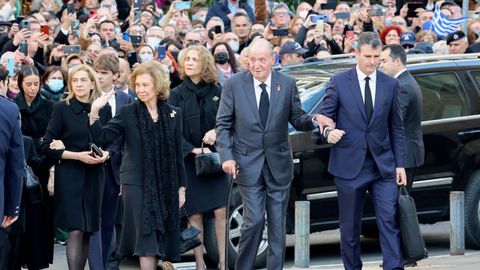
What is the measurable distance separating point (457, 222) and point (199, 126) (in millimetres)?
2926

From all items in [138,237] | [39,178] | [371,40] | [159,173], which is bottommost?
[138,237]

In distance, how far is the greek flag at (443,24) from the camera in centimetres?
2180

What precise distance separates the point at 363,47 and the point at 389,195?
1295 millimetres

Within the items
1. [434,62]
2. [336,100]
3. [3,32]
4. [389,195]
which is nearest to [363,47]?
[336,100]

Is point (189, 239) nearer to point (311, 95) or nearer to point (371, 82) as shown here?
point (371, 82)

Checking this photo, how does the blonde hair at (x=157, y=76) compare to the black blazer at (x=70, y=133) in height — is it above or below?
above

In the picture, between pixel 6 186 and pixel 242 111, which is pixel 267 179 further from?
pixel 6 186

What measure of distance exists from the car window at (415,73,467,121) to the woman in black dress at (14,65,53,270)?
4.07 meters

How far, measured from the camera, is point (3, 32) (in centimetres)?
1789

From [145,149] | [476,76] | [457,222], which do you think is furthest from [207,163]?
[476,76]

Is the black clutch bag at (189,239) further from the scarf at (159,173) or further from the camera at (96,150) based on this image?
the camera at (96,150)

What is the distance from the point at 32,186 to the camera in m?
12.1

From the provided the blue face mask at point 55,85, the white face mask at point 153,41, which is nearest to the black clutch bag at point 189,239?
the blue face mask at point 55,85

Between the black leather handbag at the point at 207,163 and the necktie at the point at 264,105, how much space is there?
1.30 metres
